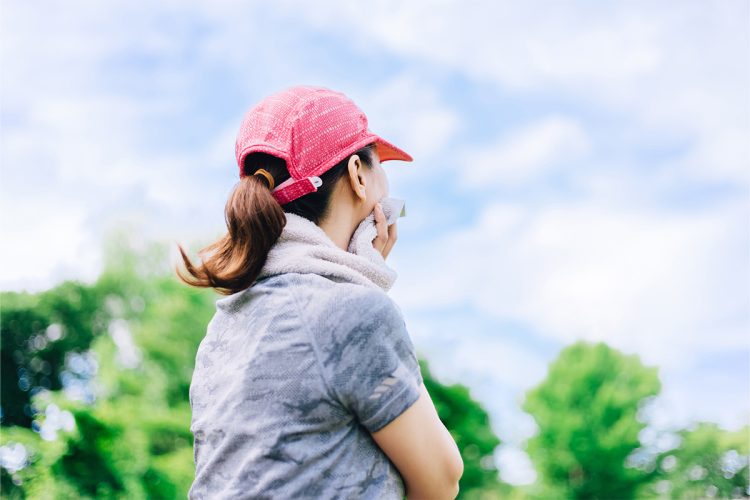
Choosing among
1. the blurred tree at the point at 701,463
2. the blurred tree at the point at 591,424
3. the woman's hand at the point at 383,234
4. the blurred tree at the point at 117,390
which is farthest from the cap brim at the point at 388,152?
the blurred tree at the point at 701,463

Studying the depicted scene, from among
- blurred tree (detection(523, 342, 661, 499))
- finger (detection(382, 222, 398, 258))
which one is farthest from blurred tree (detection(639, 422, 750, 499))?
finger (detection(382, 222, 398, 258))

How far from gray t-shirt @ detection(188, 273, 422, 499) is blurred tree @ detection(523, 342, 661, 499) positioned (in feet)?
90.2

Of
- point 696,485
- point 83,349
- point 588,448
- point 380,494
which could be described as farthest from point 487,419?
point 380,494

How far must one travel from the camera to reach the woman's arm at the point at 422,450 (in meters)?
1.61

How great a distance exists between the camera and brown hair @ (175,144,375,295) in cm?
174

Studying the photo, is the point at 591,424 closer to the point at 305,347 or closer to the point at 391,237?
the point at 391,237

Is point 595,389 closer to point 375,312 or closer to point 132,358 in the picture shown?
point 132,358

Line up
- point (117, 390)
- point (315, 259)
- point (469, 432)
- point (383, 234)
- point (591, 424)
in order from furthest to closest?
point (591, 424), point (469, 432), point (117, 390), point (383, 234), point (315, 259)

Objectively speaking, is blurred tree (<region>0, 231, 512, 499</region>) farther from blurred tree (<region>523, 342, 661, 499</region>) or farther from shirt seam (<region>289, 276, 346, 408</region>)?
shirt seam (<region>289, 276, 346, 408</region>)

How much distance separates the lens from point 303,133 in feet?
Answer: 6.04

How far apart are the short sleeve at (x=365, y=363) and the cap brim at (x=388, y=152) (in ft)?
1.70

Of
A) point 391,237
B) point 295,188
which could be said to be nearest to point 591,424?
point 391,237

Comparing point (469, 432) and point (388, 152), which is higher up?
point (388, 152)

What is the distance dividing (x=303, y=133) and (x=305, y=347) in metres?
0.53
